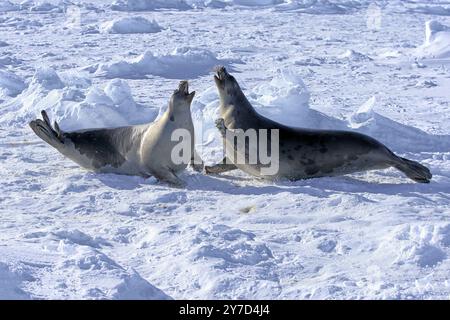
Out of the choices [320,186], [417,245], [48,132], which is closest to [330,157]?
[320,186]

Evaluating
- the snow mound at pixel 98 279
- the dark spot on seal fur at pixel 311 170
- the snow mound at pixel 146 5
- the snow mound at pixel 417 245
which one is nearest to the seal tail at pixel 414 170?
the dark spot on seal fur at pixel 311 170

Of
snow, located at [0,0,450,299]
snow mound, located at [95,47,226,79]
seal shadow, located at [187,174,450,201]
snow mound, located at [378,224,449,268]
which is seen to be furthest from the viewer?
→ snow mound, located at [95,47,226,79]

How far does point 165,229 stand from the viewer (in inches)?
146

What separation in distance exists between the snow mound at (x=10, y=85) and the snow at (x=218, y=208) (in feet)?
0.08

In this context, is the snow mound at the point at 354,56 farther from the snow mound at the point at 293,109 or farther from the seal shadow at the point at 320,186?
the seal shadow at the point at 320,186

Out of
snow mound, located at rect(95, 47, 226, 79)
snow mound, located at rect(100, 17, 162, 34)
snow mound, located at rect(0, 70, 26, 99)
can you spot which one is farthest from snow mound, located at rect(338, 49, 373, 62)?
snow mound, located at rect(0, 70, 26, 99)

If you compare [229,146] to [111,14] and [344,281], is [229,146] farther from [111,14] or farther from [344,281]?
[111,14]

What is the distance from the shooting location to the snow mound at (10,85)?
7.82 m

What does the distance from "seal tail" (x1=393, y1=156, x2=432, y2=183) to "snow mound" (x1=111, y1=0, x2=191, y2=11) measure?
41.1 ft

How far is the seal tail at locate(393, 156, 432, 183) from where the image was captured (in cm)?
469

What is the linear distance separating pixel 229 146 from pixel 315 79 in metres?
4.60

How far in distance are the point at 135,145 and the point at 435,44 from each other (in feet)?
24.5

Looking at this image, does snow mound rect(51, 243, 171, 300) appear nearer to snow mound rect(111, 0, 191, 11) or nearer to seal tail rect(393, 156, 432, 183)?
seal tail rect(393, 156, 432, 183)
